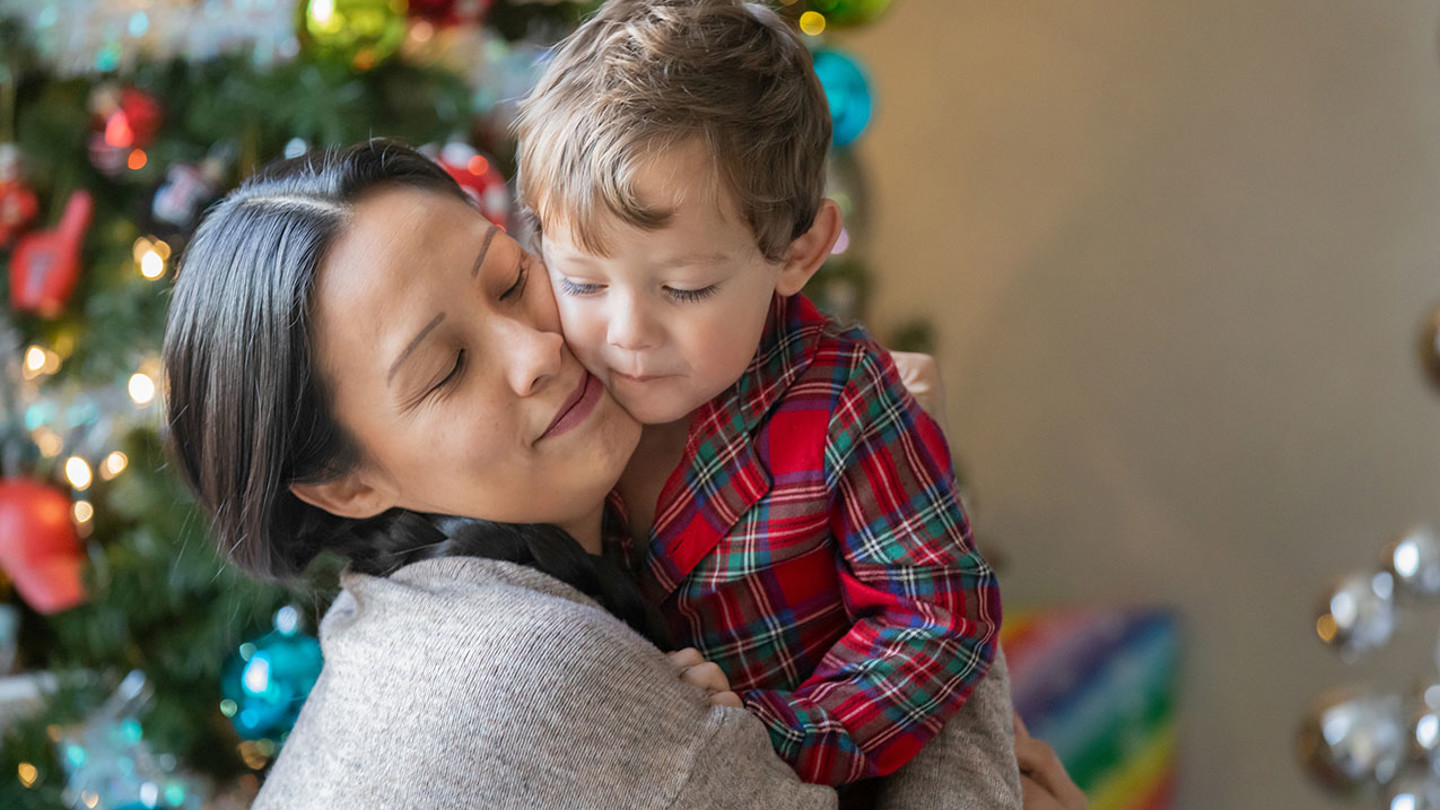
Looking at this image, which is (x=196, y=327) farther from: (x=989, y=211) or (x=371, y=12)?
(x=989, y=211)

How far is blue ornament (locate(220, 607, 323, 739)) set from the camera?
1.84 meters

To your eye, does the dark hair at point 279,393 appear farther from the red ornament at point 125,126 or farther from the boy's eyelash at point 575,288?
the red ornament at point 125,126

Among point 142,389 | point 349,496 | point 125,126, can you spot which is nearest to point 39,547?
point 142,389

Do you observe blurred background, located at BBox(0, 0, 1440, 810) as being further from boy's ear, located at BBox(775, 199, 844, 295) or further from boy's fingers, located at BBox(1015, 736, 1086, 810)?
boy's ear, located at BBox(775, 199, 844, 295)

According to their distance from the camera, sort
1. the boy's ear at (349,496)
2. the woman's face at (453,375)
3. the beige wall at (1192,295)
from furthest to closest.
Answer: the beige wall at (1192,295) < the boy's ear at (349,496) < the woman's face at (453,375)

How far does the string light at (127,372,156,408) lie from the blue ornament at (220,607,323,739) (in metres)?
0.40

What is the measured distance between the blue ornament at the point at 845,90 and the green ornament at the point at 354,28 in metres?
0.70

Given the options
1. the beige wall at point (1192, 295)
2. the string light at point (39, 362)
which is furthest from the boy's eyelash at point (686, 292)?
the beige wall at point (1192, 295)

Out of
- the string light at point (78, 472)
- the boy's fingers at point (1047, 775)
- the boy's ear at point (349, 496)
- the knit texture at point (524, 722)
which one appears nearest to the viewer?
the knit texture at point (524, 722)

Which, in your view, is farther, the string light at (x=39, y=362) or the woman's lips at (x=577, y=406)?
the string light at (x=39, y=362)

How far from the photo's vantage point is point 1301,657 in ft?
9.03

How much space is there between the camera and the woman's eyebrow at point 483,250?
1058 millimetres

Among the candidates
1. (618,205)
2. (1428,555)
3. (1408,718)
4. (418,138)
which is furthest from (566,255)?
(1408,718)

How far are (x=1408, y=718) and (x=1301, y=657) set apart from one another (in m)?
1.07
